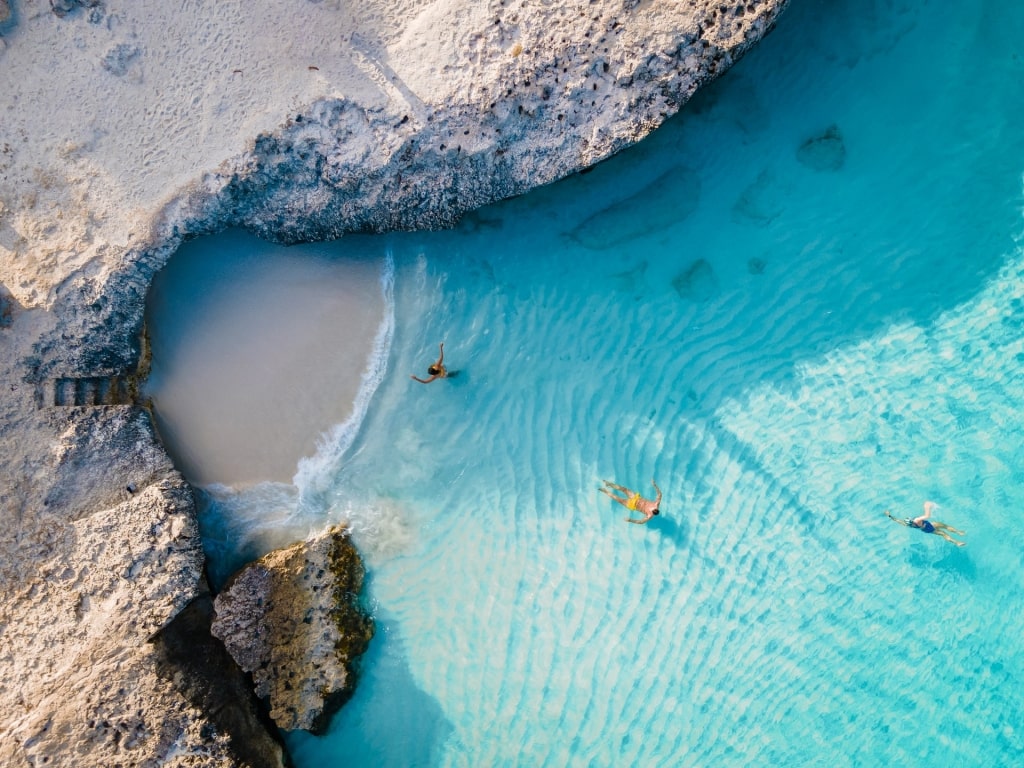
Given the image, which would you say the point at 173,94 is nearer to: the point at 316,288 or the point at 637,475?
the point at 316,288

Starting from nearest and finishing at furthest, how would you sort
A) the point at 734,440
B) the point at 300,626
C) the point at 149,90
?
the point at 149,90, the point at 300,626, the point at 734,440

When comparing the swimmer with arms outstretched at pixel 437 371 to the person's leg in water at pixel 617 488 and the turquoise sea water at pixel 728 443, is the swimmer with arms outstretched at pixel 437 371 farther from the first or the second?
the person's leg in water at pixel 617 488

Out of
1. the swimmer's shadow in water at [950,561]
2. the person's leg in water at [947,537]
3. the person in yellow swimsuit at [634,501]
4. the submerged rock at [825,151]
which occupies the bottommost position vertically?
the person in yellow swimsuit at [634,501]

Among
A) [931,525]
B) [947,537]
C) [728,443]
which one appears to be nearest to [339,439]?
[728,443]

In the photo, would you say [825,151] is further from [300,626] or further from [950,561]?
[300,626]

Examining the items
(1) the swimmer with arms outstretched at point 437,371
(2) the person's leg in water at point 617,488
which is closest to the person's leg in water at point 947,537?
(2) the person's leg in water at point 617,488

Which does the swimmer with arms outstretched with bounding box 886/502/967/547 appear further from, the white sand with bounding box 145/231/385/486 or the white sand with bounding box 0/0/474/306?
the white sand with bounding box 0/0/474/306

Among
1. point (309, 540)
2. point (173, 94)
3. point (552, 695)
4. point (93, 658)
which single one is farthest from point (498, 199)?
point (93, 658)
